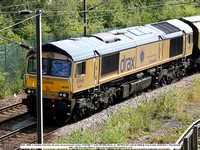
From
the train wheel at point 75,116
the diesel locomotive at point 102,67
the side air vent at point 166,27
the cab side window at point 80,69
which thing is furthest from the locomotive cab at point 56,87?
the side air vent at point 166,27

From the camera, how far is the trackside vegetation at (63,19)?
24031 mm

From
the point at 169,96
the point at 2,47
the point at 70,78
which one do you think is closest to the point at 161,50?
the point at 169,96

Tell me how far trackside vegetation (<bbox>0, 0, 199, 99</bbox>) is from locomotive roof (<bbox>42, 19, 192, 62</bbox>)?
2673mm

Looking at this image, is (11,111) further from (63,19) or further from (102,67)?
(63,19)

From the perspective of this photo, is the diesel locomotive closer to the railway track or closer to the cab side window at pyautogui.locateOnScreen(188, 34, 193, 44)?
the cab side window at pyautogui.locateOnScreen(188, 34, 193, 44)

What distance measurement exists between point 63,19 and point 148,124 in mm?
18451

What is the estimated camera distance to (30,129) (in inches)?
617

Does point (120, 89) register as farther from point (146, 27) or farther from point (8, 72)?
point (8, 72)

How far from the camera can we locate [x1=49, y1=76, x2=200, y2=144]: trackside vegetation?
1225cm

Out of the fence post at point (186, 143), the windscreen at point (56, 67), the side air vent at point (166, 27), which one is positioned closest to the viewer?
the fence post at point (186, 143)

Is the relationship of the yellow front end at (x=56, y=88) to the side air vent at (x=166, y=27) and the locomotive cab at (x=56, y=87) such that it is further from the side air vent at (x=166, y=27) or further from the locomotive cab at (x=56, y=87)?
the side air vent at (x=166, y=27)

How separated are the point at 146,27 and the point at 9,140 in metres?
10.5

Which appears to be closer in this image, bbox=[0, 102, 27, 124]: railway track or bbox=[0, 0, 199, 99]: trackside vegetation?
bbox=[0, 102, 27, 124]: railway track

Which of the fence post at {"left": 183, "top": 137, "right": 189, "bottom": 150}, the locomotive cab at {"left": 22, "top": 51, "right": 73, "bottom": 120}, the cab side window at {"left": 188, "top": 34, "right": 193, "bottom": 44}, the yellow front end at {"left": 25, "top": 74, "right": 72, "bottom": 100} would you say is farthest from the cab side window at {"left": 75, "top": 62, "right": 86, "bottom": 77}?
the cab side window at {"left": 188, "top": 34, "right": 193, "bottom": 44}
